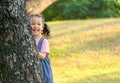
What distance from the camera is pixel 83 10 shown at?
31.3 meters

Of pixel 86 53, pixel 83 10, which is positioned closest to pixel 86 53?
pixel 86 53

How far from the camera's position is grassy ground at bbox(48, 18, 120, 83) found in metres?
9.55

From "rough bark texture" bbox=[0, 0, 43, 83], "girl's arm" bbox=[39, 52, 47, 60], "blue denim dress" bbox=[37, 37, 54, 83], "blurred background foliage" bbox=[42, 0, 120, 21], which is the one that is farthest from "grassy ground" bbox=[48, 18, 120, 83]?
"blurred background foliage" bbox=[42, 0, 120, 21]

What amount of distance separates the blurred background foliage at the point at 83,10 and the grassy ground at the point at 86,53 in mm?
13666

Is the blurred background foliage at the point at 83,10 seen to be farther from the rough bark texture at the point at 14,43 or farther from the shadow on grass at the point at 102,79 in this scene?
the rough bark texture at the point at 14,43

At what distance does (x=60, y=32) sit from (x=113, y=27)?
1.83 metres

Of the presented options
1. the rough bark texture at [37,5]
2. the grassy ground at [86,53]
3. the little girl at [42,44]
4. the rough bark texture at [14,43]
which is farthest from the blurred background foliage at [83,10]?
the rough bark texture at [14,43]

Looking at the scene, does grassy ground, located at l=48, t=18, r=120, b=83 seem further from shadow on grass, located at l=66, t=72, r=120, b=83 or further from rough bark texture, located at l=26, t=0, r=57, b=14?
rough bark texture, located at l=26, t=0, r=57, b=14

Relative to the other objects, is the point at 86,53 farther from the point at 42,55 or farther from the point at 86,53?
the point at 42,55

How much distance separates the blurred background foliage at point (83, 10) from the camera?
103ft

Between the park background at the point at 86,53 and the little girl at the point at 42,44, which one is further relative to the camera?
the park background at the point at 86,53

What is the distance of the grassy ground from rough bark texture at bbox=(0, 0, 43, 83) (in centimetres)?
469

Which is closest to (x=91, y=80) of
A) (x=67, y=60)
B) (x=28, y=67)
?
(x=67, y=60)

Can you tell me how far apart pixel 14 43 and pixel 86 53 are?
824 cm
